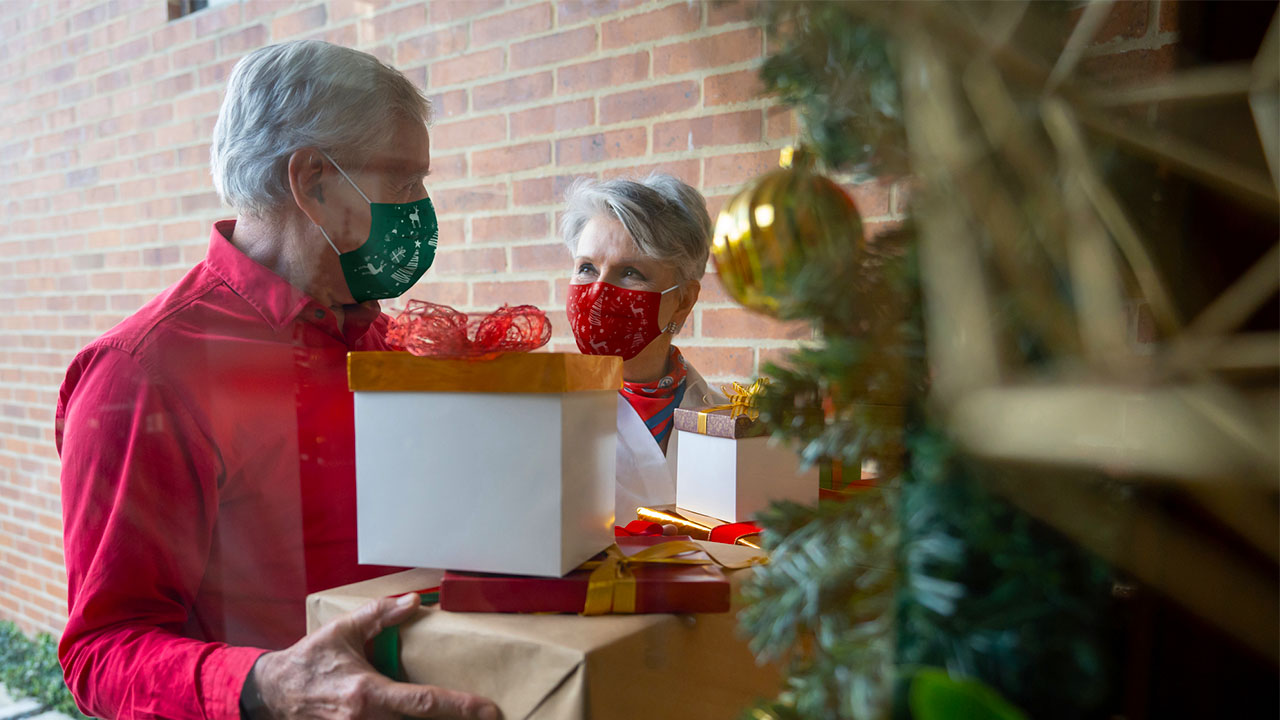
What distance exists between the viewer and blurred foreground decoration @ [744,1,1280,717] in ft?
0.82

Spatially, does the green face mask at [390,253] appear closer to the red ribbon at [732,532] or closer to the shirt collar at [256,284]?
the shirt collar at [256,284]

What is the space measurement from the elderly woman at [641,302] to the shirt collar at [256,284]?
30 cm

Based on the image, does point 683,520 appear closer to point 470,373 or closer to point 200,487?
point 470,373

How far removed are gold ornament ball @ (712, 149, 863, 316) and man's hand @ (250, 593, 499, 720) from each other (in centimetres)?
32

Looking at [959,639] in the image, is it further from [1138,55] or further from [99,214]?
[99,214]

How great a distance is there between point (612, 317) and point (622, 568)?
0.33 metres

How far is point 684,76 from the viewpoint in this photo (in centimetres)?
65

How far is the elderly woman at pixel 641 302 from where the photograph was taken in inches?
31.6

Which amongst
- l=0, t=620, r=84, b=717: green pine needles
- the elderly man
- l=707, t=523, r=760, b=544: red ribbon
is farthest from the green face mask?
l=0, t=620, r=84, b=717: green pine needles

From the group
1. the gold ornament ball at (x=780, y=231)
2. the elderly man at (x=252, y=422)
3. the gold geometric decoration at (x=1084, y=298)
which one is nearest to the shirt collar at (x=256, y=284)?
the elderly man at (x=252, y=422)

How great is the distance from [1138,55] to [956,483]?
1.05 feet

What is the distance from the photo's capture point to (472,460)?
1.74 feet

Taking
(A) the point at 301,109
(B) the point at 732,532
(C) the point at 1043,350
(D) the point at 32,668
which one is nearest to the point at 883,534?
(C) the point at 1043,350

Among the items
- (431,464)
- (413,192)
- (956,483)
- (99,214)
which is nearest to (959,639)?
(956,483)
